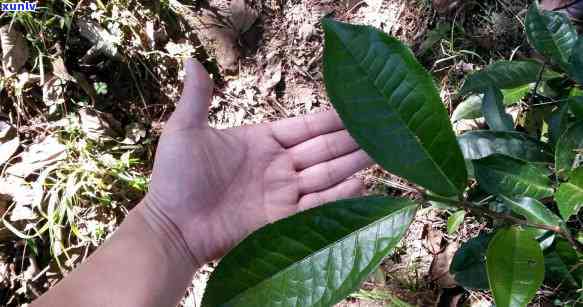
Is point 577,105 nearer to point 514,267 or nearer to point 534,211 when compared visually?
point 534,211

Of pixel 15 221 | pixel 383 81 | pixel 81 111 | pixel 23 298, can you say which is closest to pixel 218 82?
pixel 81 111

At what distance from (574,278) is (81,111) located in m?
1.86

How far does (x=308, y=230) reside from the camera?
0.58 metres

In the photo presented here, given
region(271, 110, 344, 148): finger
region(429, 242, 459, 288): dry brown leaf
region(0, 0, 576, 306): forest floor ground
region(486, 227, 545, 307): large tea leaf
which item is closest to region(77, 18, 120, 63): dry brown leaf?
region(0, 0, 576, 306): forest floor ground

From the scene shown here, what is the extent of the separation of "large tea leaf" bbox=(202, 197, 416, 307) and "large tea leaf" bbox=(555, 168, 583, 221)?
1.02ft

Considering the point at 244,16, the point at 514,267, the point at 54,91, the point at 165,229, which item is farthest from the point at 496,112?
the point at 54,91

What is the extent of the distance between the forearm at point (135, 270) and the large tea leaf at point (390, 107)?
0.94 meters

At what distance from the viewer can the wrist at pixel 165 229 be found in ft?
4.50

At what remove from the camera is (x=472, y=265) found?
1024mm

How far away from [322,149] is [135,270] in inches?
26.8

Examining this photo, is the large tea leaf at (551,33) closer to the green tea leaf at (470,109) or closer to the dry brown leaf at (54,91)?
the green tea leaf at (470,109)

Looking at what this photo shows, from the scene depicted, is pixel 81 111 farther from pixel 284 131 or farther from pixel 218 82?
pixel 284 131

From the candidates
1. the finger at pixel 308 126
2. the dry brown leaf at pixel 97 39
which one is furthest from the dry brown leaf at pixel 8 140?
the finger at pixel 308 126

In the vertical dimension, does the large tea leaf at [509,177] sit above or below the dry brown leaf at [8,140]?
above
